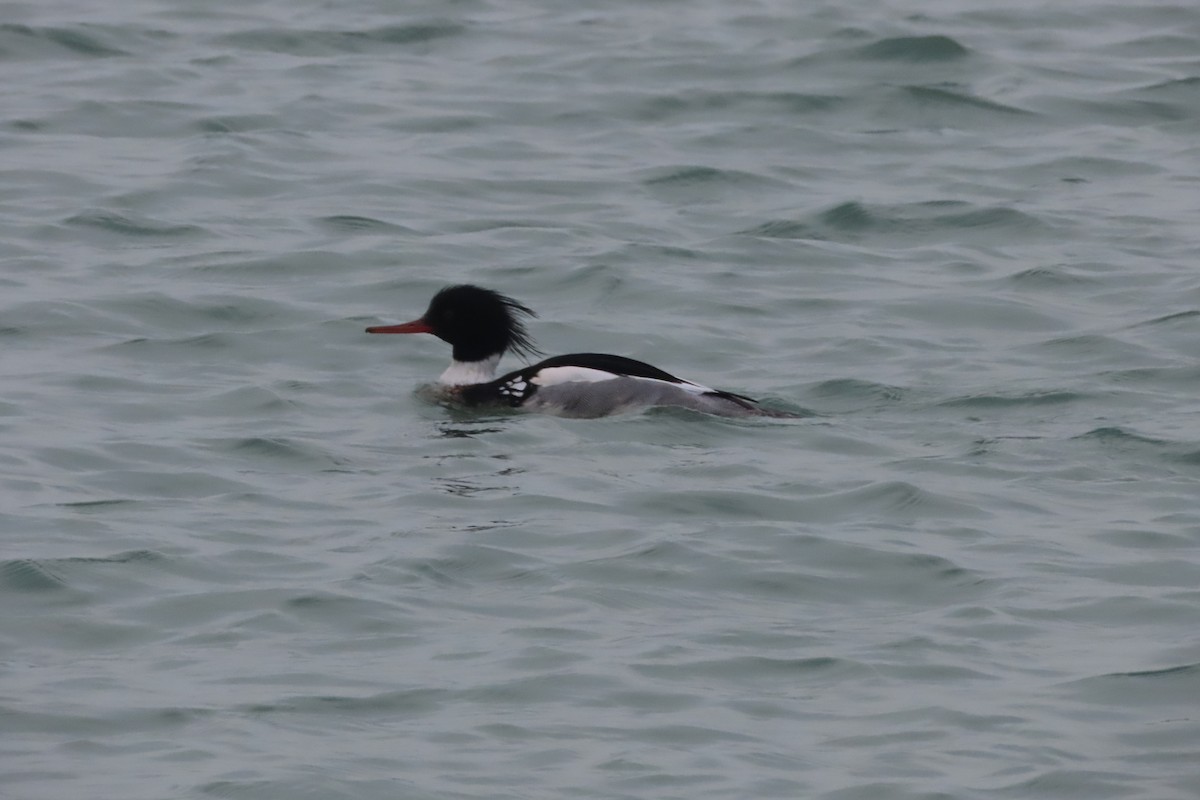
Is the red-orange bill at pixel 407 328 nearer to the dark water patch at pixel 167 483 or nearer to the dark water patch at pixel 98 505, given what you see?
the dark water patch at pixel 167 483

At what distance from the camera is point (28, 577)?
9156 mm

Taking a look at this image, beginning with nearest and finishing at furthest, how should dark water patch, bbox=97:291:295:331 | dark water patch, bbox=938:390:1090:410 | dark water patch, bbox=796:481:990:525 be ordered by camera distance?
1. dark water patch, bbox=796:481:990:525
2. dark water patch, bbox=938:390:1090:410
3. dark water patch, bbox=97:291:295:331

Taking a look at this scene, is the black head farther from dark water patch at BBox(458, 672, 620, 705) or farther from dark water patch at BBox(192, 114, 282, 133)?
dark water patch at BBox(458, 672, 620, 705)

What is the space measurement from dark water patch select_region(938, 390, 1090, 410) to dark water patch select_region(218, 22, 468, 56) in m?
8.79

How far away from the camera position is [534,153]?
1738cm

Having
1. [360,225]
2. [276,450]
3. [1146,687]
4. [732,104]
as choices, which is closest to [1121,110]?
[732,104]

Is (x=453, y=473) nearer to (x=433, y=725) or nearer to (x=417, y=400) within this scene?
(x=417, y=400)

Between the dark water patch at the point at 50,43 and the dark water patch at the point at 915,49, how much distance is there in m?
6.21

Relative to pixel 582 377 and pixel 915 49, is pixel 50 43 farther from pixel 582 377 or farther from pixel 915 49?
pixel 582 377

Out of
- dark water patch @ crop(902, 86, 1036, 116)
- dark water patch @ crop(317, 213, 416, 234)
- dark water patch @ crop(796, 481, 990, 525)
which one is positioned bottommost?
dark water patch @ crop(796, 481, 990, 525)

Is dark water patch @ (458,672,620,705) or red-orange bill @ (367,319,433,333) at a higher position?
red-orange bill @ (367,319,433,333)

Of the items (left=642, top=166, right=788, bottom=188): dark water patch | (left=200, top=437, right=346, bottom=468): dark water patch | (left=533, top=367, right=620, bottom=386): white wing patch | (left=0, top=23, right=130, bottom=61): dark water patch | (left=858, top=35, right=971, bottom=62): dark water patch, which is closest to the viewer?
(left=200, top=437, right=346, bottom=468): dark water patch

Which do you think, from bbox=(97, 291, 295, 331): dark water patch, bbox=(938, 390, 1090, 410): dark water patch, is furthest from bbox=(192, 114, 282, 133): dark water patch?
bbox=(938, 390, 1090, 410): dark water patch

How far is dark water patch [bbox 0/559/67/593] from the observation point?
9078 mm
